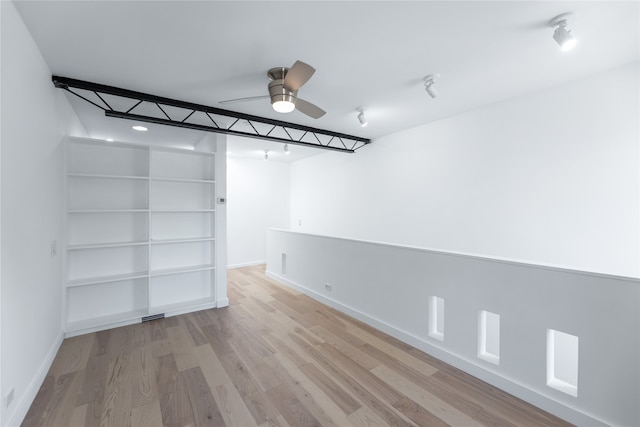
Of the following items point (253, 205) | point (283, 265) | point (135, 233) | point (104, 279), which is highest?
point (253, 205)

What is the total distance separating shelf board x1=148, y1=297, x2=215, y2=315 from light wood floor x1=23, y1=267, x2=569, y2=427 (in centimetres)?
29

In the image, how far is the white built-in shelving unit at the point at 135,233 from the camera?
3.26 metres

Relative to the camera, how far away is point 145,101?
3.02 m

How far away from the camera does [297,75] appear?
2121mm

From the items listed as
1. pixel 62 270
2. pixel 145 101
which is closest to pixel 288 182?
A: pixel 145 101

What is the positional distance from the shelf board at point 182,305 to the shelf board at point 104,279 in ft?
1.55

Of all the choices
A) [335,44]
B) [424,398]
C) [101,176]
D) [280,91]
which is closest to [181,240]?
[101,176]

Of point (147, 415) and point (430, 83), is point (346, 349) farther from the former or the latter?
point (430, 83)

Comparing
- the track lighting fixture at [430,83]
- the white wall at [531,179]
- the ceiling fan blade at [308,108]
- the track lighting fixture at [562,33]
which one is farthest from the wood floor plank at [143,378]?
the track lighting fixture at [562,33]

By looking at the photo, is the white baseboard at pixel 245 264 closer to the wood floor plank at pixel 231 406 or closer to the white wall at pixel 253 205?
the white wall at pixel 253 205

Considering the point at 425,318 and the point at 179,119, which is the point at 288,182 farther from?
the point at 425,318

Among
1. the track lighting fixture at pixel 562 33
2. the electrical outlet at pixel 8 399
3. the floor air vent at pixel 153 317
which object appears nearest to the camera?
the electrical outlet at pixel 8 399

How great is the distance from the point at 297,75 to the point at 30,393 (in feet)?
10.1

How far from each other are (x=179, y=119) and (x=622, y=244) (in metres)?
5.11
